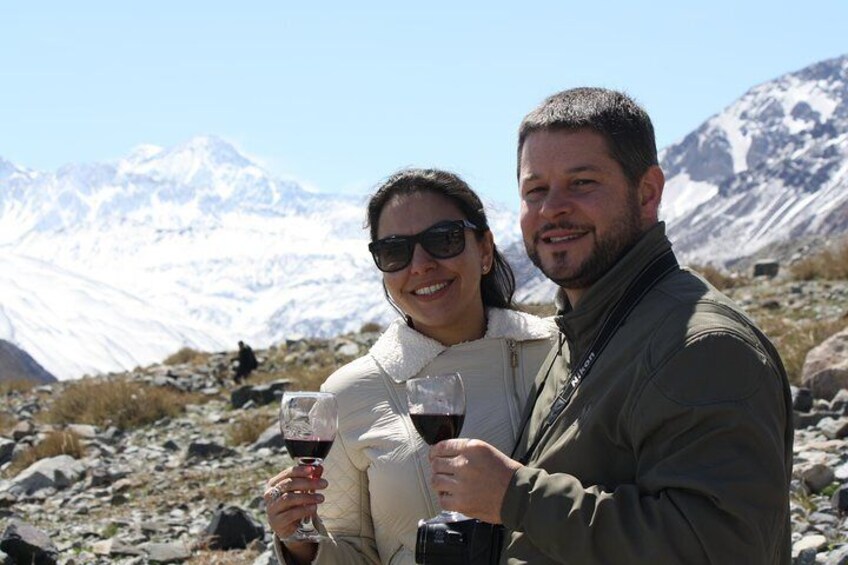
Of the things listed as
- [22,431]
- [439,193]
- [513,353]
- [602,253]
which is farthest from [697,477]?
[22,431]

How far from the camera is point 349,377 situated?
4539 millimetres

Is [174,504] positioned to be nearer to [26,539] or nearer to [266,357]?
[26,539]

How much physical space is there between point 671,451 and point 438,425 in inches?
36.6

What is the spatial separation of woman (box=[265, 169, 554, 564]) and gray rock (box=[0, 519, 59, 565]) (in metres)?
4.57

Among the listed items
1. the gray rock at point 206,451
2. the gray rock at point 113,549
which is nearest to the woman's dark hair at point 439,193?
the gray rock at point 113,549

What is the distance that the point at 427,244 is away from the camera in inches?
184

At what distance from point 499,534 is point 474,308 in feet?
4.80

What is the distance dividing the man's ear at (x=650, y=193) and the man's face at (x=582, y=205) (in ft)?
0.07

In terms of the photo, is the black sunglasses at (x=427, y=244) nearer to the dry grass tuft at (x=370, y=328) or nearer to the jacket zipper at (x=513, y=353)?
the jacket zipper at (x=513, y=353)

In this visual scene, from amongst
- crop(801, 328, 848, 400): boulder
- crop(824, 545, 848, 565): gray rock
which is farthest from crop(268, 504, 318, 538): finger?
crop(801, 328, 848, 400): boulder

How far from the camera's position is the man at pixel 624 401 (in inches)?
110

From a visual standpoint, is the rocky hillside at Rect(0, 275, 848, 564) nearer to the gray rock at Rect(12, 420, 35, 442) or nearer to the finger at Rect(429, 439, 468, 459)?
the gray rock at Rect(12, 420, 35, 442)

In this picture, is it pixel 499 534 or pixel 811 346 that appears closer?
pixel 499 534

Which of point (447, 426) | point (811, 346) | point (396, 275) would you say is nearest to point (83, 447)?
point (811, 346)
